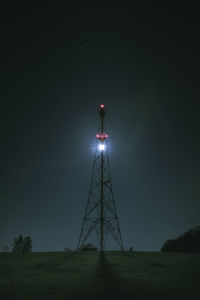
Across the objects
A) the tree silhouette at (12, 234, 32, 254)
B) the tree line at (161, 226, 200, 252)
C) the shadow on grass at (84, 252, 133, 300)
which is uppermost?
the shadow on grass at (84, 252, 133, 300)

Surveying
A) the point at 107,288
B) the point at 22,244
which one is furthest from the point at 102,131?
the point at 22,244

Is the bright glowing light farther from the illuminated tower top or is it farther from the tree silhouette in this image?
the tree silhouette

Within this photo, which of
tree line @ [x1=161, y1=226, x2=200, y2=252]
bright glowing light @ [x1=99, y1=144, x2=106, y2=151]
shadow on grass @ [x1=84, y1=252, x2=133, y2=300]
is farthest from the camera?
tree line @ [x1=161, y1=226, x2=200, y2=252]

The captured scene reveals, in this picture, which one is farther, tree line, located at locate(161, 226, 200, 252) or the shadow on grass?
tree line, located at locate(161, 226, 200, 252)

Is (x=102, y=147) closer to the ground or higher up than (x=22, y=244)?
higher up

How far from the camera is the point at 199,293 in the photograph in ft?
20.8

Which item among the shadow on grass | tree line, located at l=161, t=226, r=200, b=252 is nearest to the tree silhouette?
tree line, located at l=161, t=226, r=200, b=252

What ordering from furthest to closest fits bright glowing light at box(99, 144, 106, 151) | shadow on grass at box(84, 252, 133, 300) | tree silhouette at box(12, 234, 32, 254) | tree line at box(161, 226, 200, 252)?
tree silhouette at box(12, 234, 32, 254) → tree line at box(161, 226, 200, 252) → bright glowing light at box(99, 144, 106, 151) → shadow on grass at box(84, 252, 133, 300)

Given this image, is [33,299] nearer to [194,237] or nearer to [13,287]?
[13,287]

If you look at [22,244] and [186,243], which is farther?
[22,244]

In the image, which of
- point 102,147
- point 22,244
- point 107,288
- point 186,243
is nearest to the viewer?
point 107,288

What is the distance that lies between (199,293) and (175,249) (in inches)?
1342

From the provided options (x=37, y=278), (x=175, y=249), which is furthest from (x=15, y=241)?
(x=37, y=278)

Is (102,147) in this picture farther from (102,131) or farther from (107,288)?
(107,288)
